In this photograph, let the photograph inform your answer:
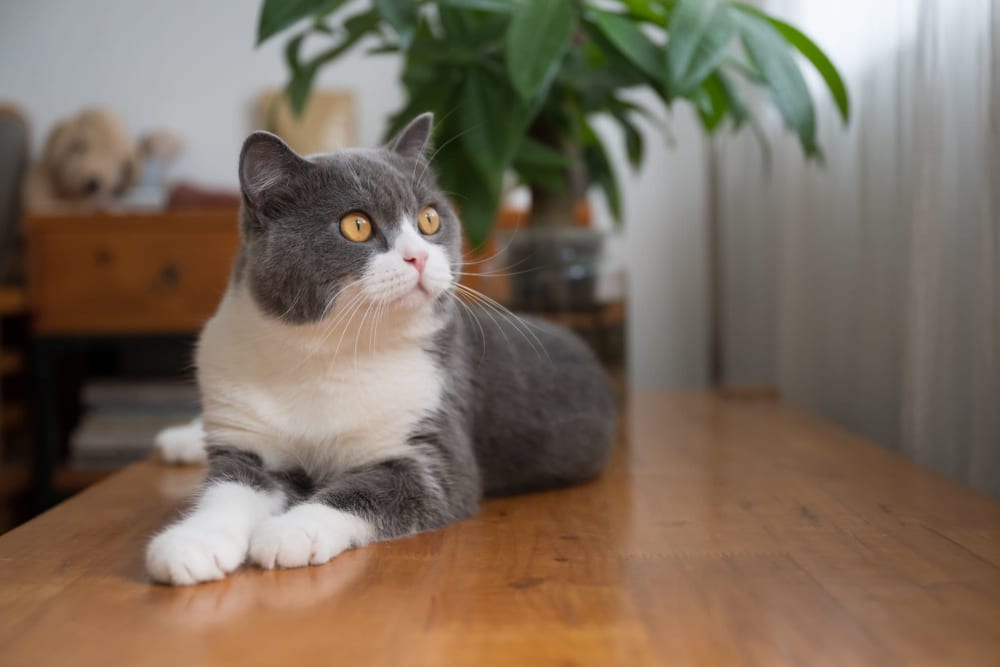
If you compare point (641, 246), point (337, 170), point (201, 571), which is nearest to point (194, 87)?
point (641, 246)

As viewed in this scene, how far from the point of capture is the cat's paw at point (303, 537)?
0.85 meters

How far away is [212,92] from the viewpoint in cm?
279

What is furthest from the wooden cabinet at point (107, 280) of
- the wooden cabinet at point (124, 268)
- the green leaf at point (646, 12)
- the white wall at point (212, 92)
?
the green leaf at point (646, 12)

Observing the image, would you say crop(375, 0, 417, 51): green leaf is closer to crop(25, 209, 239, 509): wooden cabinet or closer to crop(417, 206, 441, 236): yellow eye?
crop(417, 206, 441, 236): yellow eye

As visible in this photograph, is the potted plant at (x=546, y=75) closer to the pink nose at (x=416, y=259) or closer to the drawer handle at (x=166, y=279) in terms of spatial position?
the pink nose at (x=416, y=259)

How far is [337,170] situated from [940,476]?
2.94 ft

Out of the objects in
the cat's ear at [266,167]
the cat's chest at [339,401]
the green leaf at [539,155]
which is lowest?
the cat's chest at [339,401]

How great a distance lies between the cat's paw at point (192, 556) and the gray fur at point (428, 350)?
0.14 meters

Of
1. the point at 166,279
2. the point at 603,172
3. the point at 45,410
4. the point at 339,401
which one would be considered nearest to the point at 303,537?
the point at 339,401

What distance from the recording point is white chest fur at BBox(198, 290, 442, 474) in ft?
3.42

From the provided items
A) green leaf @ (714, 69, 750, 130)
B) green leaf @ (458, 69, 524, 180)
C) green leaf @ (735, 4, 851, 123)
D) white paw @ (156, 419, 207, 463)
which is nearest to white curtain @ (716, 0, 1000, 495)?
green leaf @ (735, 4, 851, 123)

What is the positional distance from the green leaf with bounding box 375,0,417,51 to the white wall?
1.51m

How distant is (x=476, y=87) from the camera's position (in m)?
1.49

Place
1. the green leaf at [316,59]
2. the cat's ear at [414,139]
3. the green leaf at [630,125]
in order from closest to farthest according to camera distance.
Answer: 1. the cat's ear at [414,139]
2. the green leaf at [316,59]
3. the green leaf at [630,125]
